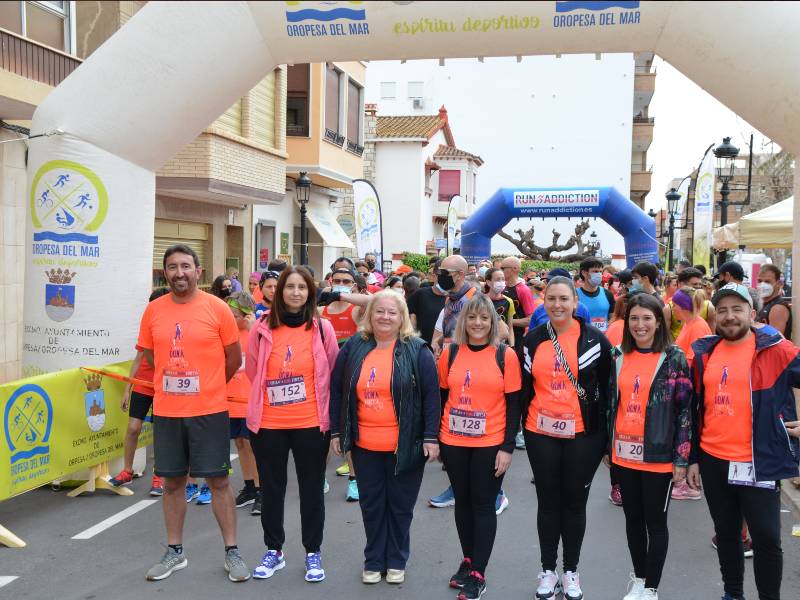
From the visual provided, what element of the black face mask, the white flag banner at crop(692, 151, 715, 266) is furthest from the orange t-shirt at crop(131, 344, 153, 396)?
the white flag banner at crop(692, 151, 715, 266)

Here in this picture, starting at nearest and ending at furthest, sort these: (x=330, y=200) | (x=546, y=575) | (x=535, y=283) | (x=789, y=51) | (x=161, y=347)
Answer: (x=546, y=575) < (x=161, y=347) < (x=789, y=51) < (x=535, y=283) < (x=330, y=200)

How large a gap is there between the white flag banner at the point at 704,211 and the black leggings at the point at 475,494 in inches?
421

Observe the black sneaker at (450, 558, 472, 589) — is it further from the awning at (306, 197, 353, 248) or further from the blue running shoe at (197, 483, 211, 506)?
the awning at (306, 197, 353, 248)

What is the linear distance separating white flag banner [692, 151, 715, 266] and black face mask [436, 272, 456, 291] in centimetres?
856

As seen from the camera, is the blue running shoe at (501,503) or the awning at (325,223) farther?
the awning at (325,223)

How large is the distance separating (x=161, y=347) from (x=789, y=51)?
448cm

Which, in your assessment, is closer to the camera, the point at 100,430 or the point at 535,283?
the point at 100,430

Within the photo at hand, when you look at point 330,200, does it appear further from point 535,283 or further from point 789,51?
point 789,51

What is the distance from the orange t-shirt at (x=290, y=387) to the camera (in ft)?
14.8

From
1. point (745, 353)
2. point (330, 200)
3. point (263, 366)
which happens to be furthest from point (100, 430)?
point (330, 200)

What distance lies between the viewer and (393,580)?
4500 mm

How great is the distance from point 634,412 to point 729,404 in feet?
1.56

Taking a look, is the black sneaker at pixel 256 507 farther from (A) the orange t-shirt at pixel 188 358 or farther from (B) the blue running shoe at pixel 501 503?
(B) the blue running shoe at pixel 501 503

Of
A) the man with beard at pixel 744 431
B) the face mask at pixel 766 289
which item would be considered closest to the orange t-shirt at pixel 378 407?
the man with beard at pixel 744 431
